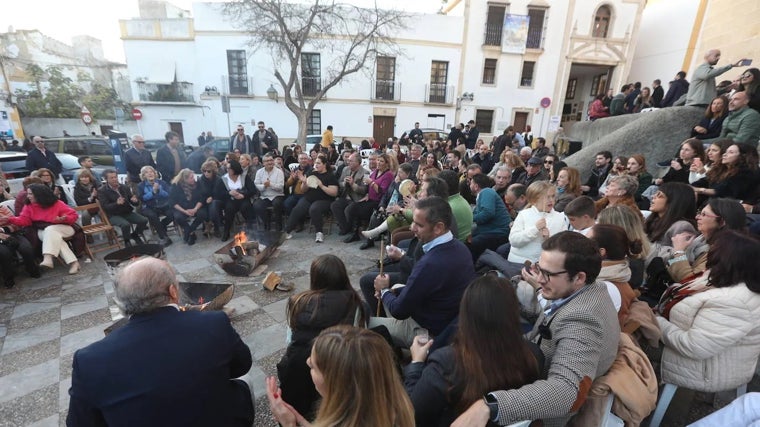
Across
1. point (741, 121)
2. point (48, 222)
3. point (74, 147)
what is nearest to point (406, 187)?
point (741, 121)

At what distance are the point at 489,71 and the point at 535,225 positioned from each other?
19.8m

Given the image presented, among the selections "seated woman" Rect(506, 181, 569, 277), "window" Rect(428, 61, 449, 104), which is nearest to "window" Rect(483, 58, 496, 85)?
"window" Rect(428, 61, 449, 104)

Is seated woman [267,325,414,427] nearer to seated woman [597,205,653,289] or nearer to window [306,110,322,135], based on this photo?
seated woman [597,205,653,289]

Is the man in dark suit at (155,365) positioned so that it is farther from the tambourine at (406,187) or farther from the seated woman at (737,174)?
the seated woman at (737,174)

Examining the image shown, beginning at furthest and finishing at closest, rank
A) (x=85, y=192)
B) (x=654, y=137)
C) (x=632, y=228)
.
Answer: (x=654, y=137) < (x=85, y=192) < (x=632, y=228)

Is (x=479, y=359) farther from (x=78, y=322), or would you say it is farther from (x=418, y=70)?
(x=418, y=70)

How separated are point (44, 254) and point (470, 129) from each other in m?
11.6

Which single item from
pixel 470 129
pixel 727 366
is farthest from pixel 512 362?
pixel 470 129

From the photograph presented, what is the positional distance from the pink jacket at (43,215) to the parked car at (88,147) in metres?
6.34

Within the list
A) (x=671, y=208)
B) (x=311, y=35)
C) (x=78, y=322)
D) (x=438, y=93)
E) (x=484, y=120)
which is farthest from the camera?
(x=484, y=120)

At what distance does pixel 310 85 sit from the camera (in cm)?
1995

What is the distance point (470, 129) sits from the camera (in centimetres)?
1195

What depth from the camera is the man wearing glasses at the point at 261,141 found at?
11203 millimetres

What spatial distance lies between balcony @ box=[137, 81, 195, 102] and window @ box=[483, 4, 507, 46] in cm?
1834
